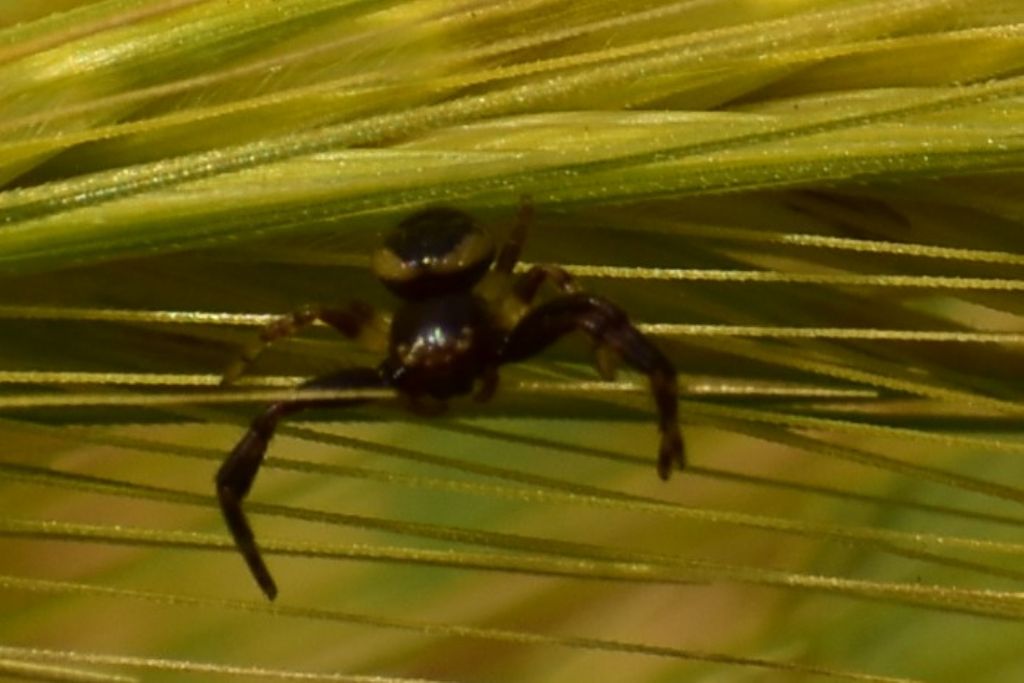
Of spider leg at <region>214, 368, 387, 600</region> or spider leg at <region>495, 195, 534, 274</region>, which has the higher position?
spider leg at <region>495, 195, 534, 274</region>

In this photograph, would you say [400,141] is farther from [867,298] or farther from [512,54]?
[867,298]

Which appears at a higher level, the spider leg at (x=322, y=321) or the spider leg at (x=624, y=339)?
the spider leg at (x=322, y=321)

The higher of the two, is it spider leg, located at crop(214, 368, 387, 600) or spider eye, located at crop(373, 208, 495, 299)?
spider eye, located at crop(373, 208, 495, 299)
